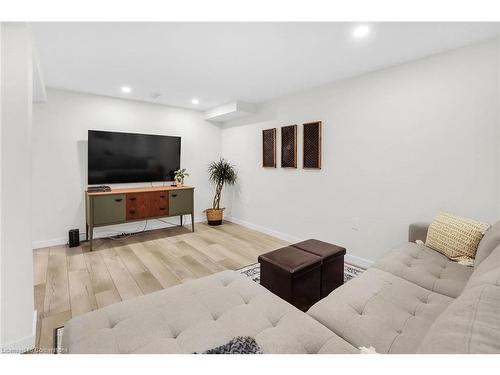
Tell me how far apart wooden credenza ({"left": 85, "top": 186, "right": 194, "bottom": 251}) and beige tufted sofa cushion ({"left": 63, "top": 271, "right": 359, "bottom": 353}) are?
8.09ft

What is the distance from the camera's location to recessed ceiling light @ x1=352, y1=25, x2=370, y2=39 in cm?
185

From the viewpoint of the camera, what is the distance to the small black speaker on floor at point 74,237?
3.35 metres

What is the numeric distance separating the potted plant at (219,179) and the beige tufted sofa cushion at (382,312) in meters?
3.38

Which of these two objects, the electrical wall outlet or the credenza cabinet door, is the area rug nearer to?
the electrical wall outlet

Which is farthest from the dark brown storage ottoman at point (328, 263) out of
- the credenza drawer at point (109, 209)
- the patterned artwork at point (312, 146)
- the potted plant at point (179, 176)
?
the potted plant at point (179, 176)

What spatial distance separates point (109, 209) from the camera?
132 inches

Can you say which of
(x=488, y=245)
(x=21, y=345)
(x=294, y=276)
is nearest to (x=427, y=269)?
(x=488, y=245)

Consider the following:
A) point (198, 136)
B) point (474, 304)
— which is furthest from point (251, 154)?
point (474, 304)

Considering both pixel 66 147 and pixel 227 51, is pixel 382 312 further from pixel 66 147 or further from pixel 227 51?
pixel 66 147

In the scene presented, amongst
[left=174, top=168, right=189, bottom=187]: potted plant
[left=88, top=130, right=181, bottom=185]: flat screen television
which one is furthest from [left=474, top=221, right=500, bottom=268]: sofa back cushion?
[left=88, top=130, right=181, bottom=185]: flat screen television

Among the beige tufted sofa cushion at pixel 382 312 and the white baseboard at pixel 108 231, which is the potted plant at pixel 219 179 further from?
the beige tufted sofa cushion at pixel 382 312
